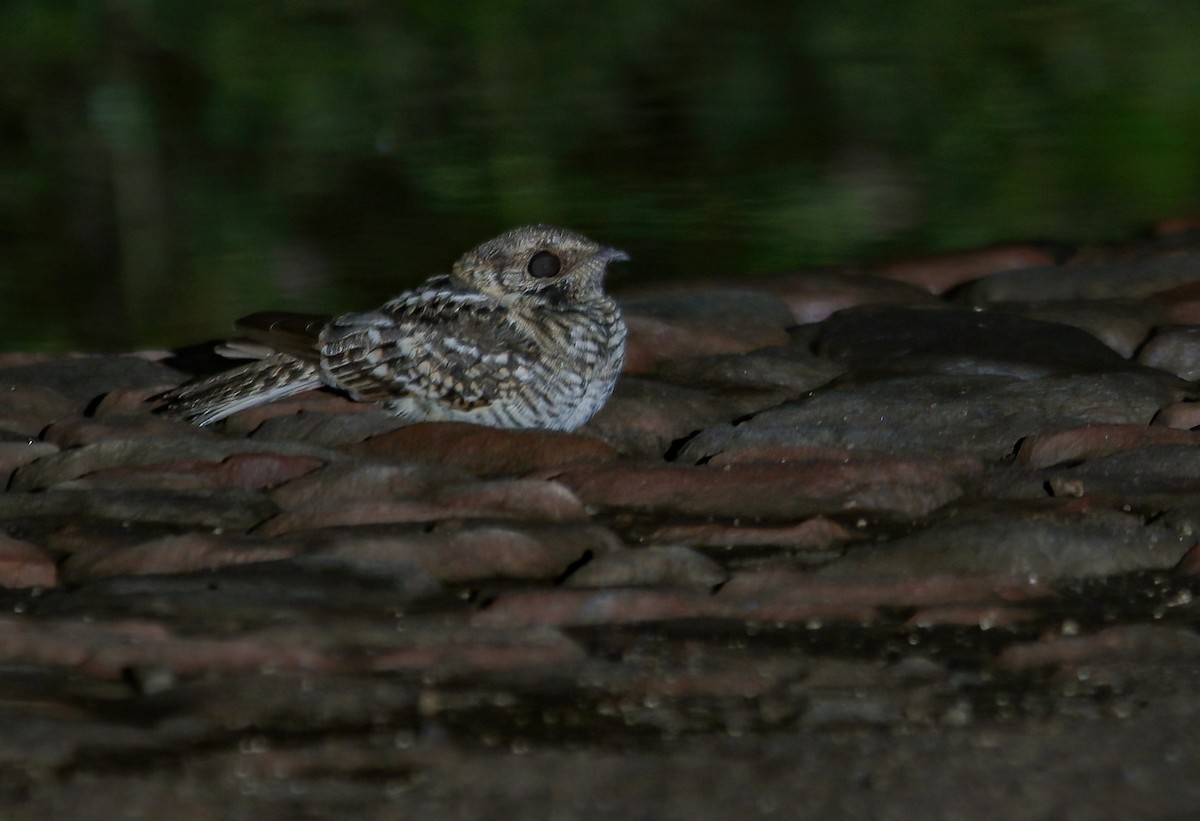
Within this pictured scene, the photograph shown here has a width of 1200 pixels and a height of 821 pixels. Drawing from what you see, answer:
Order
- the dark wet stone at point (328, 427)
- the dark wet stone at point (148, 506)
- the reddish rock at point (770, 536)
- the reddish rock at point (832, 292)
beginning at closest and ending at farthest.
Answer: the reddish rock at point (770, 536)
the dark wet stone at point (148, 506)
the dark wet stone at point (328, 427)
the reddish rock at point (832, 292)

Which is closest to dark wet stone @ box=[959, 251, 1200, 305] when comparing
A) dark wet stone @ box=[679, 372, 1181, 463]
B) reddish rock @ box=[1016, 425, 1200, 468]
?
dark wet stone @ box=[679, 372, 1181, 463]

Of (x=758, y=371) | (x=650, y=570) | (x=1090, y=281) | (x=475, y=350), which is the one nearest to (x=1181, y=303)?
(x=1090, y=281)

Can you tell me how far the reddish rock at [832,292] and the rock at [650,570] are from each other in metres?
2.60

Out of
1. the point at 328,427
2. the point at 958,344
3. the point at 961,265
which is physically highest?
the point at 328,427

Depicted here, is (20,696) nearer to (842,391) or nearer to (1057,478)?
(1057,478)

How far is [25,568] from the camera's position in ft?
11.0

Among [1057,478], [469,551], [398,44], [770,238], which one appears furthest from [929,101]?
[469,551]

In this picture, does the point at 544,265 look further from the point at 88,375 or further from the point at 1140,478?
the point at 1140,478

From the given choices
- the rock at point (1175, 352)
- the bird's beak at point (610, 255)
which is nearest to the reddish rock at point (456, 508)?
the bird's beak at point (610, 255)

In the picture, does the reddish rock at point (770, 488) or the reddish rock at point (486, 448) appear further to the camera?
the reddish rock at point (486, 448)

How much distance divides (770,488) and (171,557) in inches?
47.4

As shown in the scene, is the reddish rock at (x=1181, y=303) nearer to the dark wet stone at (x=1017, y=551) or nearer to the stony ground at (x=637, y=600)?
the stony ground at (x=637, y=600)

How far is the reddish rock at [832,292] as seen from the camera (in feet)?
19.6

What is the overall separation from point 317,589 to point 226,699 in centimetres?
48
